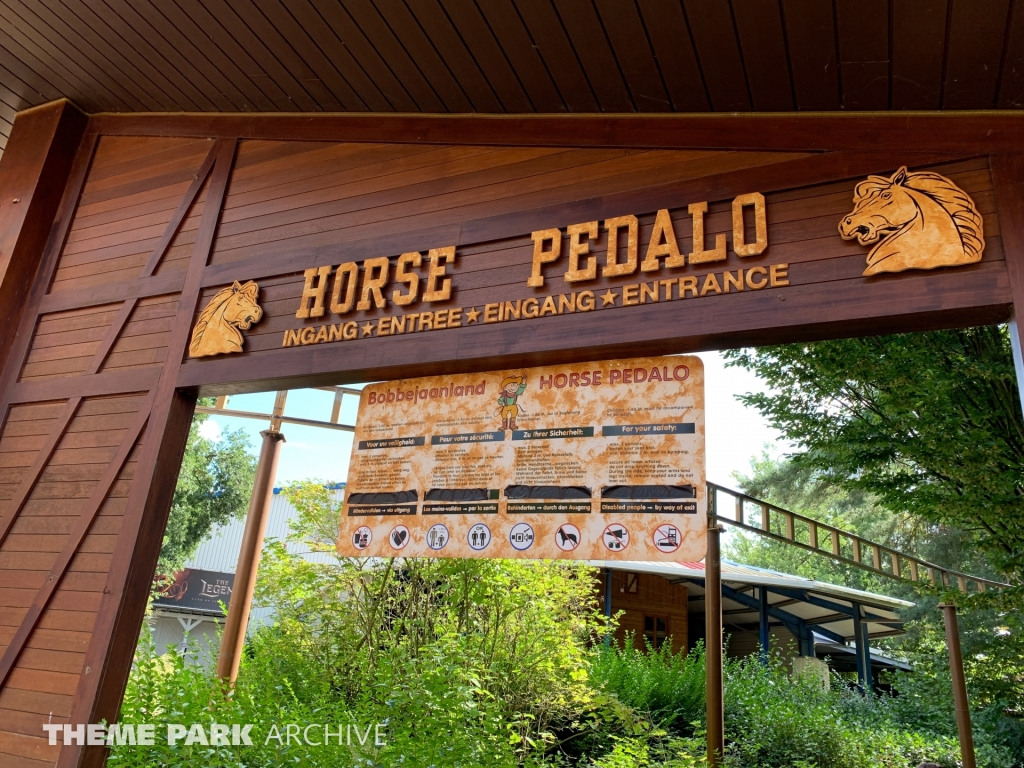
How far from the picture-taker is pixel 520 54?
3.49 m

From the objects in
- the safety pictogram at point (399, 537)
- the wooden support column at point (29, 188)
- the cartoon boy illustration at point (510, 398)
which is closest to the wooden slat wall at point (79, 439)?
the wooden support column at point (29, 188)

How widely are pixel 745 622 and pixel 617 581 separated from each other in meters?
5.86

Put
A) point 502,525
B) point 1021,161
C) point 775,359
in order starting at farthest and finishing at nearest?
1. point 775,359
2. point 502,525
3. point 1021,161

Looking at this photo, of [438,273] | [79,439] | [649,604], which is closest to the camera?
[438,273]

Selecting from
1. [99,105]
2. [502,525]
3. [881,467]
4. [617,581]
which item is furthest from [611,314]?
[617,581]

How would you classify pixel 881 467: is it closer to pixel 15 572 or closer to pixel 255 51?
pixel 255 51

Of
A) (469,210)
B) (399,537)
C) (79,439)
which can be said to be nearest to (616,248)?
(469,210)

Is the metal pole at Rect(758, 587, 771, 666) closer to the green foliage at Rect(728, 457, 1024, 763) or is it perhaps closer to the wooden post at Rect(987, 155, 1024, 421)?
the green foliage at Rect(728, 457, 1024, 763)

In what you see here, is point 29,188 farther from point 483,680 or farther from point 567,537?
point 483,680

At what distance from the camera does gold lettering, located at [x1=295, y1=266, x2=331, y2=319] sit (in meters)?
3.95

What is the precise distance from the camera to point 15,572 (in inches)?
159

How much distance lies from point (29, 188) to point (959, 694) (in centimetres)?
911

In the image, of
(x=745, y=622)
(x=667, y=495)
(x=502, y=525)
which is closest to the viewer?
(x=667, y=495)

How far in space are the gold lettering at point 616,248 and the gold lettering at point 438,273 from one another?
0.83 metres
